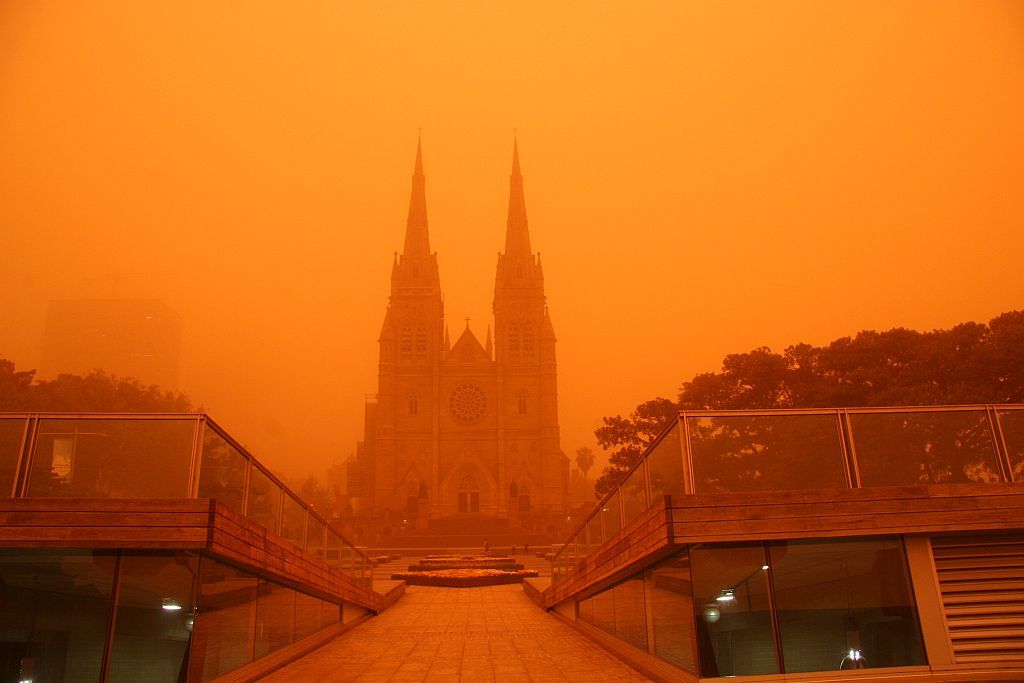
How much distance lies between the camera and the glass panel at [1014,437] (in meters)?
6.20

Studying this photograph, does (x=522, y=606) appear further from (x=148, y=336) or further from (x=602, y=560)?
(x=148, y=336)

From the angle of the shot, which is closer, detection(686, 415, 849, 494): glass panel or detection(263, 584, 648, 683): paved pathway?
detection(686, 415, 849, 494): glass panel

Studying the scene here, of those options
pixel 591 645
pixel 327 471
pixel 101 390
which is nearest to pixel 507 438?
pixel 101 390

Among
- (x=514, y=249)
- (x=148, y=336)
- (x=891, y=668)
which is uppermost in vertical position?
(x=148, y=336)

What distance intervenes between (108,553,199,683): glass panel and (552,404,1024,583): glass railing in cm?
347

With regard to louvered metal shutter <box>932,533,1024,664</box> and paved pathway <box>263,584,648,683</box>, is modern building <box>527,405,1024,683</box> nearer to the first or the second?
louvered metal shutter <box>932,533,1024,664</box>

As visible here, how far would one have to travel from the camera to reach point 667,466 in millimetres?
6148

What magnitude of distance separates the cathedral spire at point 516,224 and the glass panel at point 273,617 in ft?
199

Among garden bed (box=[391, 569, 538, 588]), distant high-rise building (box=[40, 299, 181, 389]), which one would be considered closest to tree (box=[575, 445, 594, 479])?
distant high-rise building (box=[40, 299, 181, 389])

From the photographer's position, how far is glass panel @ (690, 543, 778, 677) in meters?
5.36

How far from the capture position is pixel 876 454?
6.21 meters

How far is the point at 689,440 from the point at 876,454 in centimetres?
165

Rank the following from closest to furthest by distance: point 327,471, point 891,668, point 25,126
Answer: point 891,668 → point 25,126 → point 327,471

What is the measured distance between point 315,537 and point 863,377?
96.8 ft
